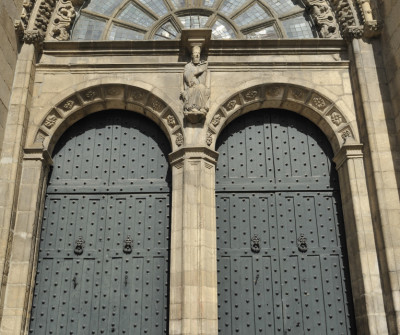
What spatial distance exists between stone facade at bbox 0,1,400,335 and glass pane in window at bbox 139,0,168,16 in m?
1.43

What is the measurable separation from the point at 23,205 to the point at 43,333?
6.94 feet

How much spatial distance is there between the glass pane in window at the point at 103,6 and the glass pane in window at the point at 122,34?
0.43 m

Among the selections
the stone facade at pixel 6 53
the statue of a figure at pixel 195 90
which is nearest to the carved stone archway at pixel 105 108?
the statue of a figure at pixel 195 90

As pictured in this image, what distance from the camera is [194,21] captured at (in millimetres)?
10070

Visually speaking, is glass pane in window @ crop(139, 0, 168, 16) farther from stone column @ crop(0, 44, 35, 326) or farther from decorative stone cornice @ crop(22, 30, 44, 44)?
stone column @ crop(0, 44, 35, 326)

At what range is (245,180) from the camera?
28.6 feet

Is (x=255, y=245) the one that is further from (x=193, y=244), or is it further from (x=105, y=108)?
(x=105, y=108)

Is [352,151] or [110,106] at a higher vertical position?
[110,106]

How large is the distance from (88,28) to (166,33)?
5.50ft

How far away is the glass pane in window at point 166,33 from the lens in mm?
9898

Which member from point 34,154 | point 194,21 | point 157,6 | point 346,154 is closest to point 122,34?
point 157,6

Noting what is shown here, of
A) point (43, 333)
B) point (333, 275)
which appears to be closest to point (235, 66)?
point (333, 275)

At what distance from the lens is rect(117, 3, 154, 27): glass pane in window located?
10102 mm

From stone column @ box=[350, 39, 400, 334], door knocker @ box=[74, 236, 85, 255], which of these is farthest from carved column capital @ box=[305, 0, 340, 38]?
door knocker @ box=[74, 236, 85, 255]
